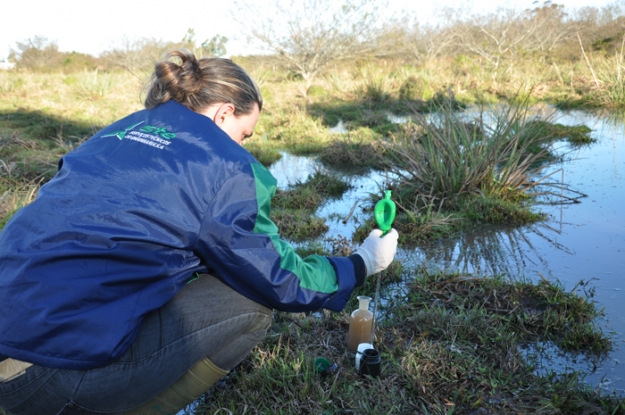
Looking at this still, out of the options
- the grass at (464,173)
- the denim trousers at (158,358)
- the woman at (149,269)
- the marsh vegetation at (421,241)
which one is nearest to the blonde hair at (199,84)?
the woman at (149,269)

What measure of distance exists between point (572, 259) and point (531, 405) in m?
1.64

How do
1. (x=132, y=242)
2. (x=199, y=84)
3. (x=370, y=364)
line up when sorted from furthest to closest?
1. (x=370, y=364)
2. (x=199, y=84)
3. (x=132, y=242)

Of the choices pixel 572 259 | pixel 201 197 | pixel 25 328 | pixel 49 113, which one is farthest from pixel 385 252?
pixel 49 113

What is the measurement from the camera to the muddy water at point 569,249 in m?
2.49

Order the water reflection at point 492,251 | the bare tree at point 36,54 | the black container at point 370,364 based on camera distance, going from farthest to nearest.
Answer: the bare tree at point 36,54, the water reflection at point 492,251, the black container at point 370,364

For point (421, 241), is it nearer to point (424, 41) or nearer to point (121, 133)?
point (121, 133)

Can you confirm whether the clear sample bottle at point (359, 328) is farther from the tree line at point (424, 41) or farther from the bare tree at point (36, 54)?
the bare tree at point (36, 54)

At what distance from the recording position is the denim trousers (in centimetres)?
155

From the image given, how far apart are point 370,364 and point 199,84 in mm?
1374

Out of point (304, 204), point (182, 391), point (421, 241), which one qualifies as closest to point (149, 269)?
point (182, 391)

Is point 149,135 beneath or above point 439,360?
above

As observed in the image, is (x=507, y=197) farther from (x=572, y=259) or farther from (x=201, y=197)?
(x=201, y=197)

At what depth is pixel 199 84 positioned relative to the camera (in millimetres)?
1988

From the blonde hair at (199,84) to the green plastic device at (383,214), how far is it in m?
0.72
